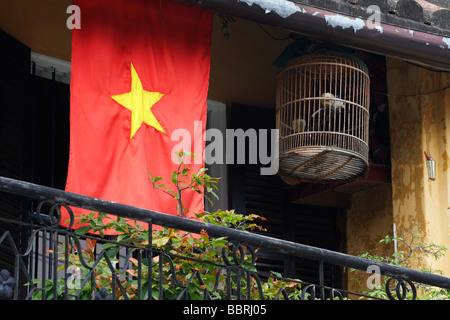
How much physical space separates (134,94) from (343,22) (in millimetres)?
1707

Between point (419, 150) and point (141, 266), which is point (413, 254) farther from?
point (141, 266)

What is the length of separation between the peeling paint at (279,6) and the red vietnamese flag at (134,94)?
54cm

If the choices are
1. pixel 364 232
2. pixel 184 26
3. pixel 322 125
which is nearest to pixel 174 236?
pixel 184 26

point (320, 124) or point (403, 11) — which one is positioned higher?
point (403, 11)

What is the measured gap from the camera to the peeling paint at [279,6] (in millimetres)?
7762

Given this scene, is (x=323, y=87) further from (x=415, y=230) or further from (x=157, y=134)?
(x=157, y=134)

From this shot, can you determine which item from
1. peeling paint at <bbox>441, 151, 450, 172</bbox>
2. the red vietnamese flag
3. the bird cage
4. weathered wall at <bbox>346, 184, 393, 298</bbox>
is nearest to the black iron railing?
the red vietnamese flag

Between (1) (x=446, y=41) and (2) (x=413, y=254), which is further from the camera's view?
(2) (x=413, y=254)

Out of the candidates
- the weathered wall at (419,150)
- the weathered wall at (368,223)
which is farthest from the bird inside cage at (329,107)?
the weathered wall at (368,223)

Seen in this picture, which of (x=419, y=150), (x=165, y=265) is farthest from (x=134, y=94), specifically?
(x=419, y=150)

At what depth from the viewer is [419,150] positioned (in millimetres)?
9062

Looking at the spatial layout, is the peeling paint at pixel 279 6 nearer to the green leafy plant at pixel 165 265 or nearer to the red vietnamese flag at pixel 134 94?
the red vietnamese flag at pixel 134 94

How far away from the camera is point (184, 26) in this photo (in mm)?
8039
